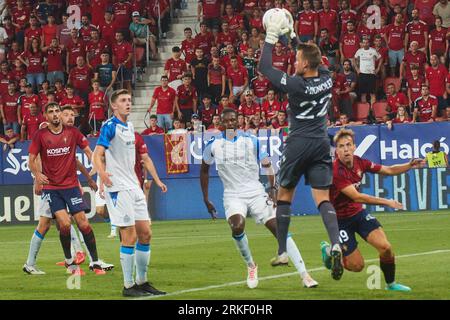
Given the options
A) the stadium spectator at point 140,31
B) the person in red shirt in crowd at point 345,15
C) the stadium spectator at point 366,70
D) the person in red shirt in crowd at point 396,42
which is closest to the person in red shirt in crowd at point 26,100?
the stadium spectator at point 140,31

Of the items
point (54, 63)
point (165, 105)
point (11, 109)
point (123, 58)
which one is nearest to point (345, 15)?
point (165, 105)

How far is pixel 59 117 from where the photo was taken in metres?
15.1

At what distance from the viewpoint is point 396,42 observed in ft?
93.3

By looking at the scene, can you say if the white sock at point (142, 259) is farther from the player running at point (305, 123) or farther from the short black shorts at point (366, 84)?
the short black shorts at point (366, 84)

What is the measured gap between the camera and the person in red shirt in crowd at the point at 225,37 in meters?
30.3

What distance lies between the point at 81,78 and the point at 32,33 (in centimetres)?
295

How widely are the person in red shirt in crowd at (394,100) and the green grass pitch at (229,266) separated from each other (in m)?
3.76

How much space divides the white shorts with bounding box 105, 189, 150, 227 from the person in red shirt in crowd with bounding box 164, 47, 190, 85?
18.0 meters

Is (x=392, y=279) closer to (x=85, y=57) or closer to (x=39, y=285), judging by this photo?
(x=39, y=285)

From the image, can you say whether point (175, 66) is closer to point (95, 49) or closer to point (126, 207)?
point (95, 49)

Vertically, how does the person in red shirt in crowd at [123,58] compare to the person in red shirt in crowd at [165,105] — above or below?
above

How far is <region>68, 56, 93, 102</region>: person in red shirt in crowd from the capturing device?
30828mm

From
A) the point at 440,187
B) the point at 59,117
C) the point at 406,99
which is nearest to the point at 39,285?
the point at 59,117

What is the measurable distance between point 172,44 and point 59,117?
18220mm
